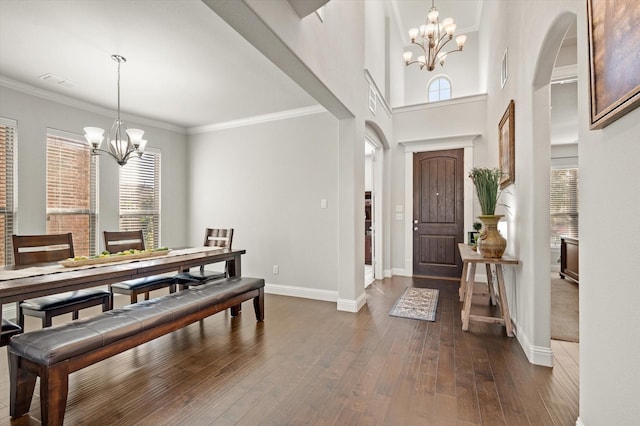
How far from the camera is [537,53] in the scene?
2.19m

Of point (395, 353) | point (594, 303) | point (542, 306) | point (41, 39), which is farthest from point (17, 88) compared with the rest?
point (542, 306)

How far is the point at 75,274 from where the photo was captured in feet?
6.92

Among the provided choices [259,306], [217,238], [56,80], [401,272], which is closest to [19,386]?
[259,306]

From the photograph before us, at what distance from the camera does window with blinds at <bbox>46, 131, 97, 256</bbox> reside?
382cm

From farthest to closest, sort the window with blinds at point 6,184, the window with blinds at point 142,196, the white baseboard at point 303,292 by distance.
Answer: the window with blinds at point 142,196, the white baseboard at point 303,292, the window with blinds at point 6,184

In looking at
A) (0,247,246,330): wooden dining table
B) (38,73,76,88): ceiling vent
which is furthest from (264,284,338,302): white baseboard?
(38,73,76,88): ceiling vent

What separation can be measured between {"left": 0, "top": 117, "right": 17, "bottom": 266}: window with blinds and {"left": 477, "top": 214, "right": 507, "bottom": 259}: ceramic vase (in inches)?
203

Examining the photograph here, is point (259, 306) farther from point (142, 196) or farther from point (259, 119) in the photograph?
point (142, 196)

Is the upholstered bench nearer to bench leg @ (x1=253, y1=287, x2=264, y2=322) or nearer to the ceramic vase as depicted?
bench leg @ (x1=253, y1=287, x2=264, y2=322)

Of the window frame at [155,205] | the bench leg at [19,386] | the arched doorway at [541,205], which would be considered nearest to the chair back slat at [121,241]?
the window frame at [155,205]

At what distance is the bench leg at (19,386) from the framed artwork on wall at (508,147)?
4.00m

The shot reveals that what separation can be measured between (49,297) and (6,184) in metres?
1.88

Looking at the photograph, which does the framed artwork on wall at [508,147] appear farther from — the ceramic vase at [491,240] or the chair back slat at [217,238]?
the chair back slat at [217,238]

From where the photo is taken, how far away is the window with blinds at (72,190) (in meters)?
3.82
